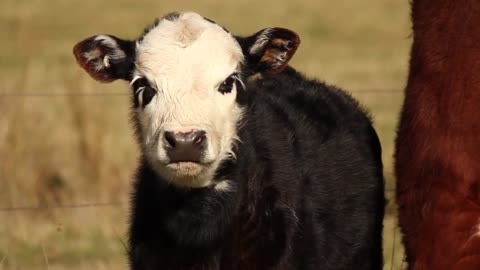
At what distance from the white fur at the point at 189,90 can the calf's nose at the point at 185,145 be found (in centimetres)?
4

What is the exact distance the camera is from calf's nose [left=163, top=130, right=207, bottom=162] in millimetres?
5883

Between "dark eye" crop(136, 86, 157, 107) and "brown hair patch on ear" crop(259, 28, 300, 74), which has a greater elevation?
"brown hair patch on ear" crop(259, 28, 300, 74)

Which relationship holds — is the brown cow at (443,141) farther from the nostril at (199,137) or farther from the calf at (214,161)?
the nostril at (199,137)

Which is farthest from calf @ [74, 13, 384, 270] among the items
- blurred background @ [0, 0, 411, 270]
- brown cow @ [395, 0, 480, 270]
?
blurred background @ [0, 0, 411, 270]

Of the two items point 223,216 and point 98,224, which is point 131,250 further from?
point 98,224

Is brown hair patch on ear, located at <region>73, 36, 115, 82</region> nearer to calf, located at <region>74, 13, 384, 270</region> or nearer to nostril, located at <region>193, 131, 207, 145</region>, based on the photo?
calf, located at <region>74, 13, 384, 270</region>

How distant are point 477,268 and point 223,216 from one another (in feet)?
4.60

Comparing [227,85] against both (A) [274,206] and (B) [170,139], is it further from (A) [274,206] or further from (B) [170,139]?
(A) [274,206]

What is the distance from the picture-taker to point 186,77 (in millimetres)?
6160

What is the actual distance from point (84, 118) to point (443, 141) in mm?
5897

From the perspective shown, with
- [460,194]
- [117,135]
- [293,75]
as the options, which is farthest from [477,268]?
[117,135]

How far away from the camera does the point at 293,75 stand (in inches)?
312

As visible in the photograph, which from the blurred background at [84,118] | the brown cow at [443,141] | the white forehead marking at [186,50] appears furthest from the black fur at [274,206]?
the brown cow at [443,141]

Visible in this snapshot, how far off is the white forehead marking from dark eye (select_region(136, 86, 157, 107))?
71 mm
